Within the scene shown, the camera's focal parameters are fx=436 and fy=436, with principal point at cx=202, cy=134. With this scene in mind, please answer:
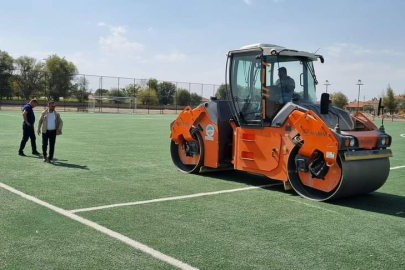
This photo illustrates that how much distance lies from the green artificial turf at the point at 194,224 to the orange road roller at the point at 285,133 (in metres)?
0.41

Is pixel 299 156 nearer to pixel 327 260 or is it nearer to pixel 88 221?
pixel 327 260

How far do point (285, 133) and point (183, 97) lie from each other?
49490 millimetres

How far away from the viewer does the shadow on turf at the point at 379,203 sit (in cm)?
682

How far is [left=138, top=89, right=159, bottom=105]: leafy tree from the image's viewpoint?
5637 cm

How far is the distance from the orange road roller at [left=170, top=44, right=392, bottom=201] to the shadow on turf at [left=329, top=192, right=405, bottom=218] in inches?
7.9

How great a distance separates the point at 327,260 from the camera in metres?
4.58

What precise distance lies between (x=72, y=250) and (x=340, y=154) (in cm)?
426

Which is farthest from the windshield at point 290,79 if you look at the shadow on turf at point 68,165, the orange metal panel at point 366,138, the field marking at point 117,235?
the shadow on turf at point 68,165

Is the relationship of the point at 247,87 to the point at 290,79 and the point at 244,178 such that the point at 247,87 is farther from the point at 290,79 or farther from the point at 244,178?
the point at 244,178

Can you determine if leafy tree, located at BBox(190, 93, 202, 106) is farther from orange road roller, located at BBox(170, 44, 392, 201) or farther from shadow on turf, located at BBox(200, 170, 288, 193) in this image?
orange road roller, located at BBox(170, 44, 392, 201)

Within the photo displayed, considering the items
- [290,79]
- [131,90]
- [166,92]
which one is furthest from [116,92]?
[290,79]

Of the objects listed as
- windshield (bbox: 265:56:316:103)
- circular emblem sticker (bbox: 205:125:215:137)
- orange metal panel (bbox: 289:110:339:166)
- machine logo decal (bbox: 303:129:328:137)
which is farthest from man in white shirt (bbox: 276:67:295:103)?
circular emblem sticker (bbox: 205:125:215:137)

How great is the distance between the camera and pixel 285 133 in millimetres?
7688

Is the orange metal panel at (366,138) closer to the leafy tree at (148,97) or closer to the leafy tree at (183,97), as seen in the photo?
the leafy tree at (183,97)
